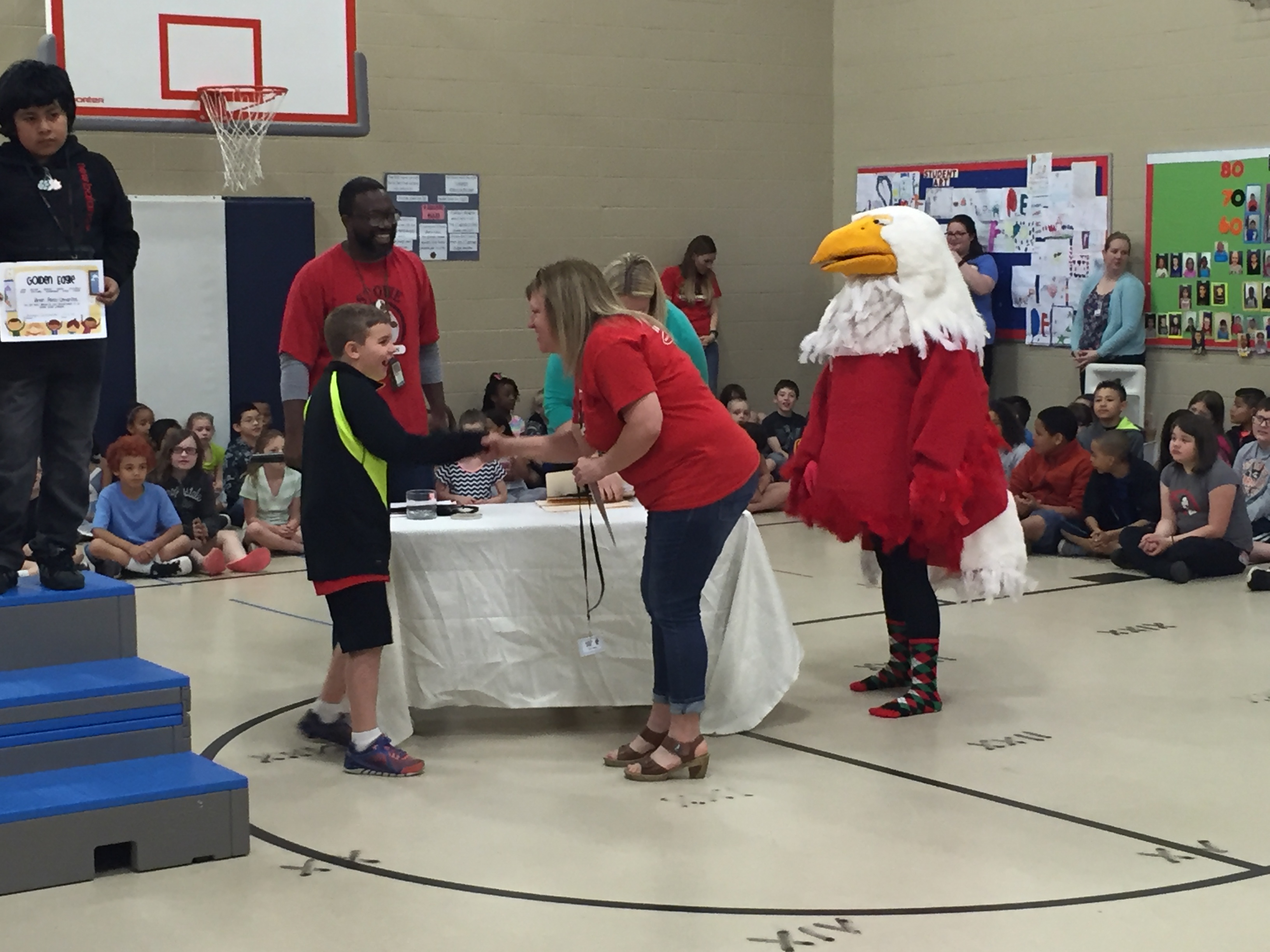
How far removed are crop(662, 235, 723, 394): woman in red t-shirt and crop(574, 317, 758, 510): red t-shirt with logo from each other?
7.07 m

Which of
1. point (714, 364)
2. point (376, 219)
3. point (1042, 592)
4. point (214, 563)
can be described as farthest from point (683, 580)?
point (714, 364)

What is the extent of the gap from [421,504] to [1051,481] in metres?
4.50

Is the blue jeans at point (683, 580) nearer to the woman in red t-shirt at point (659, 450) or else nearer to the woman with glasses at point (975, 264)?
the woman in red t-shirt at point (659, 450)

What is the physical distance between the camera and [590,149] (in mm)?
11242

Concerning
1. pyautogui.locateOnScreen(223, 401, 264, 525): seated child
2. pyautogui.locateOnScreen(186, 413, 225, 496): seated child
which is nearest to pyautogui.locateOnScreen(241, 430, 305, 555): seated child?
pyautogui.locateOnScreen(223, 401, 264, 525): seated child

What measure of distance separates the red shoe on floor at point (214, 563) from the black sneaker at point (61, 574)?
3.45 m

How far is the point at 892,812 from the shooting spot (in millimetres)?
4117

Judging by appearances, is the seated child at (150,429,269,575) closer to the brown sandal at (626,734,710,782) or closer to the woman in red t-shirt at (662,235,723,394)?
the brown sandal at (626,734,710,782)

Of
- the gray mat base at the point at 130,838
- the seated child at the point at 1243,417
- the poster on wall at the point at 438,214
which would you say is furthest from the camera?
the poster on wall at the point at 438,214

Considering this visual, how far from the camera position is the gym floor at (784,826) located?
10.9 feet

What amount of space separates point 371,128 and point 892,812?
291 inches

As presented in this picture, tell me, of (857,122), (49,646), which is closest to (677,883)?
(49,646)

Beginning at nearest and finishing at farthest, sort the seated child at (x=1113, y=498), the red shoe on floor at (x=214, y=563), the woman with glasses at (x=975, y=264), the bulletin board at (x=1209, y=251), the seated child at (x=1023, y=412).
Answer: the red shoe on floor at (x=214, y=563) → the seated child at (x=1113, y=498) → the seated child at (x=1023, y=412) → the bulletin board at (x=1209, y=251) → the woman with glasses at (x=975, y=264)

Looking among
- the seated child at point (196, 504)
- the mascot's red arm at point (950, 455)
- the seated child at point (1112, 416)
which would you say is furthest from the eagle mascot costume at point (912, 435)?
the seated child at point (196, 504)
